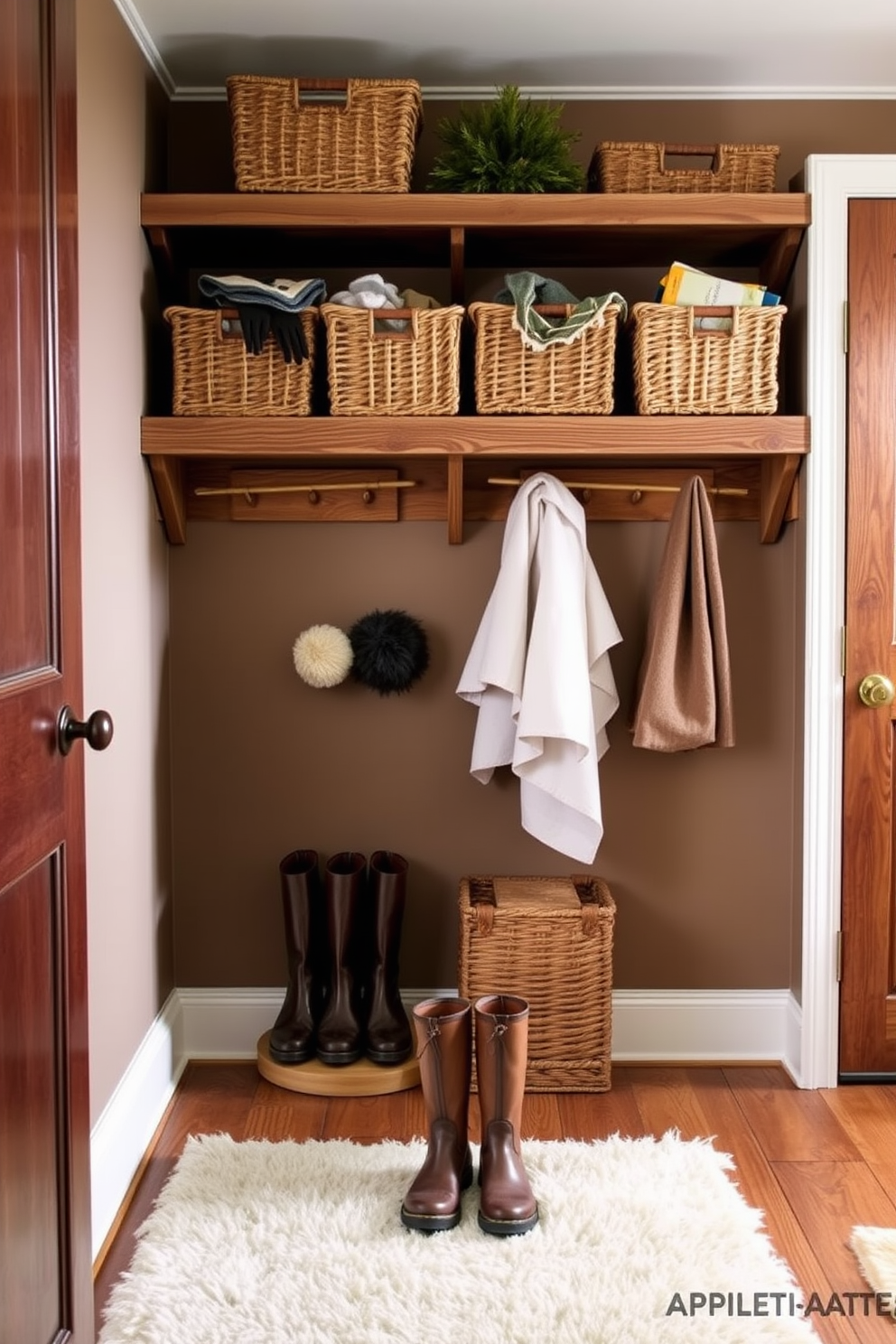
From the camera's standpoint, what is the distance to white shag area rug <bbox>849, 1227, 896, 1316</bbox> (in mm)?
1892

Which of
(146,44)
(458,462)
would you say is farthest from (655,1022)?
(146,44)

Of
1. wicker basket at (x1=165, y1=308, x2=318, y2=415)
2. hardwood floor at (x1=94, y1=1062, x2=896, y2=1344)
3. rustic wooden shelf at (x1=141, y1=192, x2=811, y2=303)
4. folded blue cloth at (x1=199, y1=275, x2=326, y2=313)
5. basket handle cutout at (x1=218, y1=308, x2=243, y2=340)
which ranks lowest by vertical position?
hardwood floor at (x1=94, y1=1062, x2=896, y2=1344)

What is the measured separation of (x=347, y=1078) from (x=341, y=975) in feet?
0.73

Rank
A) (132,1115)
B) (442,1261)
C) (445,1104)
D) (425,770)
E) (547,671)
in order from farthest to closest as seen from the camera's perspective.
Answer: (425,770), (547,671), (132,1115), (445,1104), (442,1261)

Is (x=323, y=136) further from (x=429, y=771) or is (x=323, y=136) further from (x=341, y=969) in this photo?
(x=341, y=969)

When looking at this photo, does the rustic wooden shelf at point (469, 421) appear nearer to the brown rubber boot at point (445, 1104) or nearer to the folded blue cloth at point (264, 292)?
the folded blue cloth at point (264, 292)

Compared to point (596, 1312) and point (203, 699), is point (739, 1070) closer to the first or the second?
point (596, 1312)

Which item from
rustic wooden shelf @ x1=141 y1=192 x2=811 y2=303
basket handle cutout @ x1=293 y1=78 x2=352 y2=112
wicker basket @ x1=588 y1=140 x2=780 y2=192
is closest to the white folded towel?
rustic wooden shelf @ x1=141 y1=192 x2=811 y2=303

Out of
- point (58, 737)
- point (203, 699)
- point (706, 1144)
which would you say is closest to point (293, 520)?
point (203, 699)

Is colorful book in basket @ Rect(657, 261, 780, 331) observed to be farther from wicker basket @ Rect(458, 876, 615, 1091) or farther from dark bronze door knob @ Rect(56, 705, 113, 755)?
dark bronze door knob @ Rect(56, 705, 113, 755)

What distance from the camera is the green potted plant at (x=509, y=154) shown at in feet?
8.15

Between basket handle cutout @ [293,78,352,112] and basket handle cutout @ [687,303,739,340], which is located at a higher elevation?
basket handle cutout @ [293,78,352,112]

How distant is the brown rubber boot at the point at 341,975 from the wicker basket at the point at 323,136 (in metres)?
1.51

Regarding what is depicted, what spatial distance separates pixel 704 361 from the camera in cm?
254
